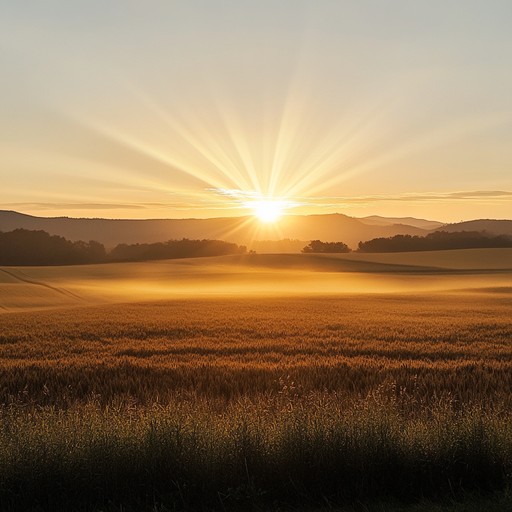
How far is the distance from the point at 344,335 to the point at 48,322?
13.1 meters

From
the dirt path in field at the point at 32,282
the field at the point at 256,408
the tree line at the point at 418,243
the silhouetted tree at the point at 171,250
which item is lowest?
the dirt path in field at the point at 32,282

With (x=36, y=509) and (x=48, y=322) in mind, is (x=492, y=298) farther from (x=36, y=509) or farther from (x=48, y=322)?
(x=36, y=509)

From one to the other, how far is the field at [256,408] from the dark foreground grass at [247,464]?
2 centimetres

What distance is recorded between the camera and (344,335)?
73.3 ft

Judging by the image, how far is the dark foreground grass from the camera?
633cm

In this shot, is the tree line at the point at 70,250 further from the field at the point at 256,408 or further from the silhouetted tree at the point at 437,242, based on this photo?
the field at the point at 256,408

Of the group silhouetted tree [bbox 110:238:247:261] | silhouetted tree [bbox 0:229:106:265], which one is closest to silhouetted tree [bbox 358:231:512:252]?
silhouetted tree [bbox 110:238:247:261]

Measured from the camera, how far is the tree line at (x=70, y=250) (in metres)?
93.6

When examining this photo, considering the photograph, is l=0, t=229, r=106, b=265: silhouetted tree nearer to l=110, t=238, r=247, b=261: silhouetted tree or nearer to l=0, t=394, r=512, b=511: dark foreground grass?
l=110, t=238, r=247, b=261: silhouetted tree

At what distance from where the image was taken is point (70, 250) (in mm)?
98125

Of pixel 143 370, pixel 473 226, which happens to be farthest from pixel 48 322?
pixel 473 226

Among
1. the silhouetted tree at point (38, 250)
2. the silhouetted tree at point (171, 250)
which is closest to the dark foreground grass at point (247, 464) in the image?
the silhouetted tree at point (38, 250)

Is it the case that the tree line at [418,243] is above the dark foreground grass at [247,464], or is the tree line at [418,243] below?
above

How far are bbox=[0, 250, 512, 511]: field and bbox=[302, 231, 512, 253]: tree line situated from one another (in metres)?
75.3
